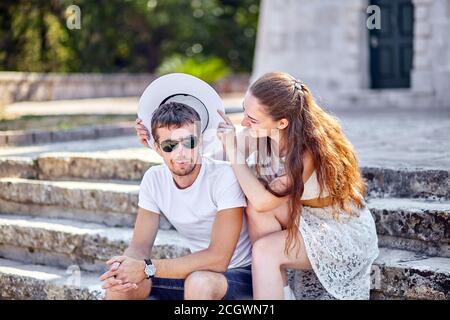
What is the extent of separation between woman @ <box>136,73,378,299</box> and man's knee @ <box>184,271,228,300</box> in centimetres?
15

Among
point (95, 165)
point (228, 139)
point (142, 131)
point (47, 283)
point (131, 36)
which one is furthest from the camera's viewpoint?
point (131, 36)

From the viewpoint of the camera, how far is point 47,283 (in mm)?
4898

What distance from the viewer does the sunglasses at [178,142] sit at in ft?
12.7

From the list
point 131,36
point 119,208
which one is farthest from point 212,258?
point 131,36

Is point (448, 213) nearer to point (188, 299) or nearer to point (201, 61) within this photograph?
point (188, 299)

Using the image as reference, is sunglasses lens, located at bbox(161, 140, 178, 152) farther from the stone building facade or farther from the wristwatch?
the stone building facade

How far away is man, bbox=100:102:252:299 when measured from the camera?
3762mm

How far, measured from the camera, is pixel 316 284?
406cm

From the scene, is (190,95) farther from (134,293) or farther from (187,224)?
(134,293)

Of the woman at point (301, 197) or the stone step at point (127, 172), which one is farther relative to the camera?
the stone step at point (127, 172)

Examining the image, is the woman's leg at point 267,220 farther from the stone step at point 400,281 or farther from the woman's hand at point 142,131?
the woman's hand at point 142,131

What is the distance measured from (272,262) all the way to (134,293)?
0.66 m

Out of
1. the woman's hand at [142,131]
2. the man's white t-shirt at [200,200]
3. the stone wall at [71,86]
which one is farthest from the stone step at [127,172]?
the stone wall at [71,86]

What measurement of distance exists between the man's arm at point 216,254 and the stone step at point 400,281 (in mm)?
443
